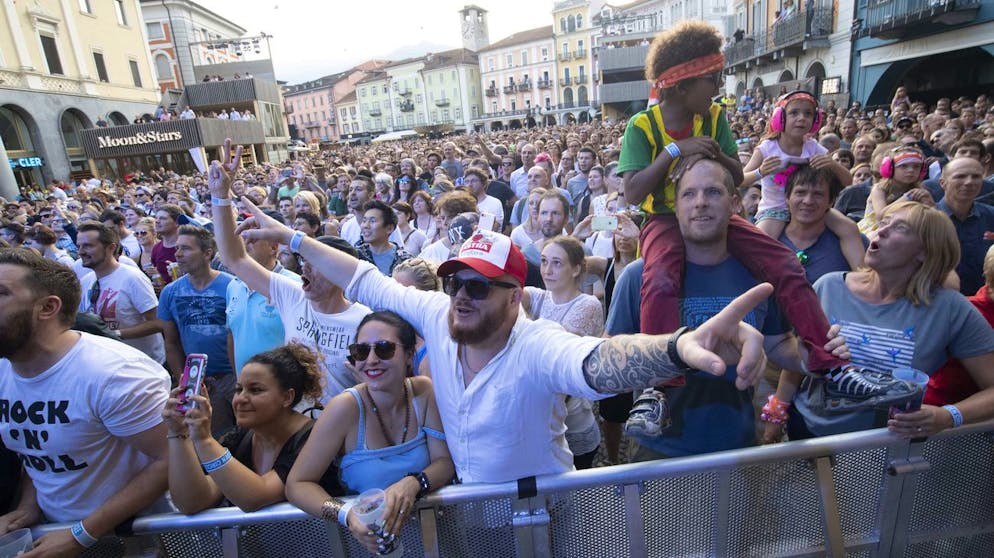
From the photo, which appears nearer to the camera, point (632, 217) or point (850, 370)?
point (850, 370)

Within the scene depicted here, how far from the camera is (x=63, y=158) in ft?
88.6

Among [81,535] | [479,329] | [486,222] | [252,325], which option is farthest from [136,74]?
[479,329]

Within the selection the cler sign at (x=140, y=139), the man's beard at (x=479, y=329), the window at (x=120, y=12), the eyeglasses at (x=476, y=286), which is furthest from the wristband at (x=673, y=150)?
the window at (x=120, y=12)

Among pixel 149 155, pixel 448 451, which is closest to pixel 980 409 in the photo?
pixel 448 451

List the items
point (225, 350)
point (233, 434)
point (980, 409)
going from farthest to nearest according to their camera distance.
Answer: point (225, 350) → point (233, 434) → point (980, 409)

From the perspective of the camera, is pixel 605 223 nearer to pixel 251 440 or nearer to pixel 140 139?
pixel 251 440

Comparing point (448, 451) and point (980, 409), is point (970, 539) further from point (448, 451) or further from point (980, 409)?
point (448, 451)

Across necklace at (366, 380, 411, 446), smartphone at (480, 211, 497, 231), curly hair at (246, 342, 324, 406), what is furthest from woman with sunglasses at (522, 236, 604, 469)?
curly hair at (246, 342, 324, 406)

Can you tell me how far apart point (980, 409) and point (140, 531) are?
10.7ft

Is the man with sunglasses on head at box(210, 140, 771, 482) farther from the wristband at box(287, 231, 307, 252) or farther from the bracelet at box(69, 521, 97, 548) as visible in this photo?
the bracelet at box(69, 521, 97, 548)

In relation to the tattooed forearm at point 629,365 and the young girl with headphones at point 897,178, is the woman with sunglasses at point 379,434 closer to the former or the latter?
the tattooed forearm at point 629,365

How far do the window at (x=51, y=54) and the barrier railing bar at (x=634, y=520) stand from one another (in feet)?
128

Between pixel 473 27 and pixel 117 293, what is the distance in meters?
94.5

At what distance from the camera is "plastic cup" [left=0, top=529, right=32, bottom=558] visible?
1.83 meters
